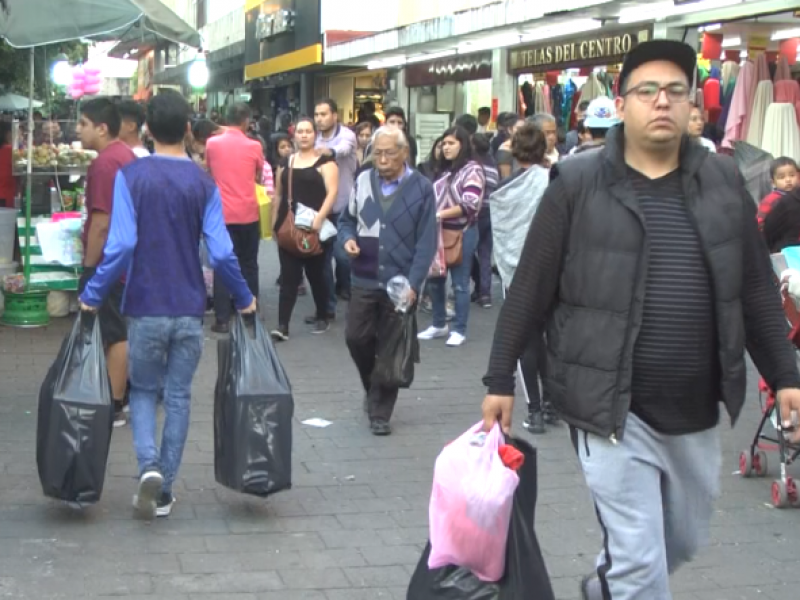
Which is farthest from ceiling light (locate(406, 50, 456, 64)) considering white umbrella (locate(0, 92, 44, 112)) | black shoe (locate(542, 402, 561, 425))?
black shoe (locate(542, 402, 561, 425))

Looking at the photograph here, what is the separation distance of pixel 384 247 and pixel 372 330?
490 mm

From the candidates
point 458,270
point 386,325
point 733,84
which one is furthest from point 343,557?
point 733,84

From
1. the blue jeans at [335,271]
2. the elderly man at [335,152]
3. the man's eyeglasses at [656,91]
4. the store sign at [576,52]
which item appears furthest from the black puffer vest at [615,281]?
the store sign at [576,52]

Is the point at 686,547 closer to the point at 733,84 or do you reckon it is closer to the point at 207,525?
the point at 207,525

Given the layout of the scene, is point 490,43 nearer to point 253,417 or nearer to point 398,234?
point 398,234

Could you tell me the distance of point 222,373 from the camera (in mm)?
5961

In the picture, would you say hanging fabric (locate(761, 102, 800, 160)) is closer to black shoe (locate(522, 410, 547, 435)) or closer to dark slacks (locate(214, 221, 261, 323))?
dark slacks (locate(214, 221, 261, 323))

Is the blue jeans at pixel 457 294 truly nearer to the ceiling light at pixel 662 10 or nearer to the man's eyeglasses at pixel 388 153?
the man's eyeglasses at pixel 388 153

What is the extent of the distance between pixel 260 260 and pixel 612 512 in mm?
13547

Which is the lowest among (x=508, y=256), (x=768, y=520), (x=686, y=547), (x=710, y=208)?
(x=768, y=520)

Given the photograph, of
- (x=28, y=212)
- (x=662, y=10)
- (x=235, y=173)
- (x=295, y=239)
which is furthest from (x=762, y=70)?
(x=28, y=212)

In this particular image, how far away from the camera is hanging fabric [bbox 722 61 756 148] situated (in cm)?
1241

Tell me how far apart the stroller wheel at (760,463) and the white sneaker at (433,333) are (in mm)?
4447

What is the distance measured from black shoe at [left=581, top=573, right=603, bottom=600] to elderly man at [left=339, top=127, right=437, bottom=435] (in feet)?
11.4
